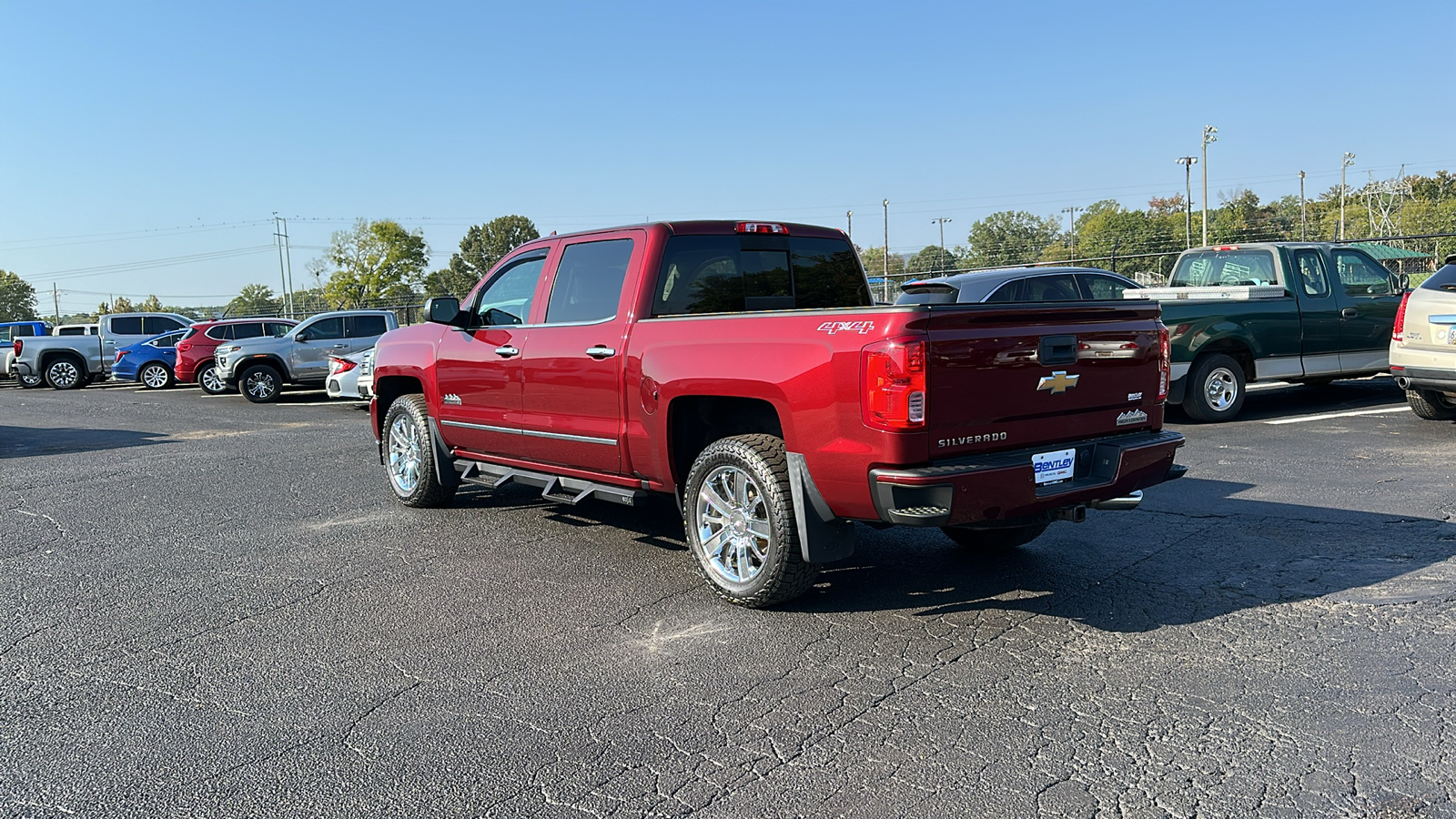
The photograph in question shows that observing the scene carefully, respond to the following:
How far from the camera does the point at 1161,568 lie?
568cm

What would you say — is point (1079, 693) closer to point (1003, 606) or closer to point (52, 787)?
point (1003, 606)

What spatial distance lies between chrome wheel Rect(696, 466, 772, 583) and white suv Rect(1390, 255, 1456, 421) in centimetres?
804

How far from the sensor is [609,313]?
608 centimetres

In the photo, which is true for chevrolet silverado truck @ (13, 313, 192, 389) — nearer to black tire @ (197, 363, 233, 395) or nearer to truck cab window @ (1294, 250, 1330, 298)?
black tire @ (197, 363, 233, 395)

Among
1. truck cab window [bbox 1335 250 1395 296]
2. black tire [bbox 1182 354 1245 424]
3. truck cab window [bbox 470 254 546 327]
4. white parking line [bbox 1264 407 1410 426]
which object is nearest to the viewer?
truck cab window [bbox 470 254 546 327]

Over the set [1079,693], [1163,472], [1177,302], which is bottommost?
[1079,693]

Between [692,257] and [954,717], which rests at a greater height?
[692,257]

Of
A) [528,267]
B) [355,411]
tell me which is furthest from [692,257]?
[355,411]

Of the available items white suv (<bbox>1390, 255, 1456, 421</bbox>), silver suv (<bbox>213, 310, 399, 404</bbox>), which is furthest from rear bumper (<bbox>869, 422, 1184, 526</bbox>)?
silver suv (<bbox>213, 310, 399, 404</bbox>)

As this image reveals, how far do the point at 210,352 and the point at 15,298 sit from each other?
127 metres

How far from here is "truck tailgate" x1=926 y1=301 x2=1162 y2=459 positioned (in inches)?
177

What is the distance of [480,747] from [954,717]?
171 centimetres

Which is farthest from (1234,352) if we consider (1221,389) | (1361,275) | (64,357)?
(64,357)

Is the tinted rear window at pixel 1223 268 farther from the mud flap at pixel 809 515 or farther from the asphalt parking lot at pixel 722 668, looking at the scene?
the mud flap at pixel 809 515
